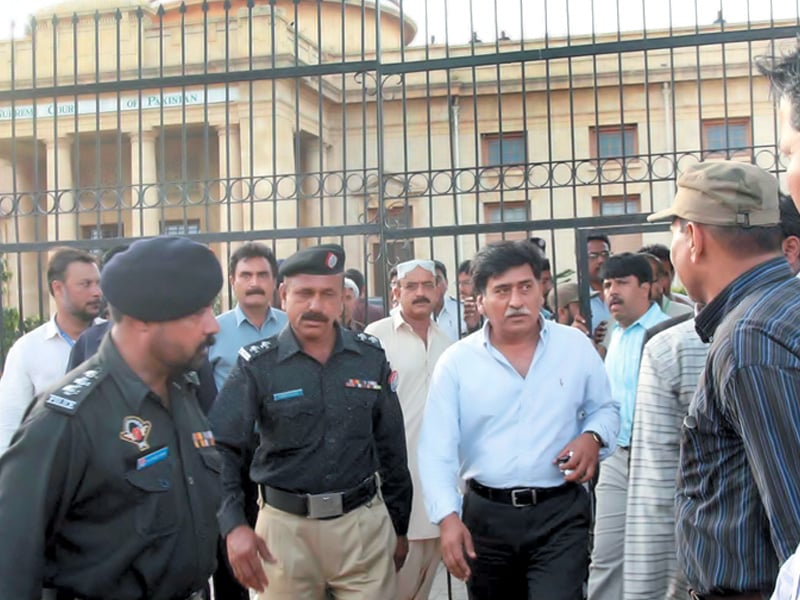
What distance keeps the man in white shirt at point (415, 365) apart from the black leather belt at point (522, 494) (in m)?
1.18

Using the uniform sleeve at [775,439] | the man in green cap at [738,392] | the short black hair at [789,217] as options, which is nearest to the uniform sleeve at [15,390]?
the man in green cap at [738,392]

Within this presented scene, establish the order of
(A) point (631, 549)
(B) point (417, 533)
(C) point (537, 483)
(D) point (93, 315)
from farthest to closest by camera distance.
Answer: (D) point (93, 315) < (B) point (417, 533) < (C) point (537, 483) < (A) point (631, 549)

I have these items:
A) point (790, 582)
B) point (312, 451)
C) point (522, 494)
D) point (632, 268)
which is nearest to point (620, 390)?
point (632, 268)

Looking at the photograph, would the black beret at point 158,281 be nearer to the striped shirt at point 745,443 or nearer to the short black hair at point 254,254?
the striped shirt at point 745,443

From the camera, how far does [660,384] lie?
8.90 feet

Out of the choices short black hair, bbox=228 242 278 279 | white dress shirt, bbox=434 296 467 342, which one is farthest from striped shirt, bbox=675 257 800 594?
white dress shirt, bbox=434 296 467 342

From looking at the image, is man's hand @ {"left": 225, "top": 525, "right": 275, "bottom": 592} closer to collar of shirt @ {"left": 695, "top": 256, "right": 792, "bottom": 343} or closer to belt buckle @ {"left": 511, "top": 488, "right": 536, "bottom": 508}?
belt buckle @ {"left": 511, "top": 488, "right": 536, "bottom": 508}

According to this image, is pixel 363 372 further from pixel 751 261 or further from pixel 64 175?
pixel 64 175

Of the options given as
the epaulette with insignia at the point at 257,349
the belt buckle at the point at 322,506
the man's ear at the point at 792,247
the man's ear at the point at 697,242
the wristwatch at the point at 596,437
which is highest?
the man's ear at the point at 792,247

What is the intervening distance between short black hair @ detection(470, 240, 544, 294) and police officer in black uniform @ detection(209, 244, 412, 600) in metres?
0.64

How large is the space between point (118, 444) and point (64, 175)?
1414 centimetres

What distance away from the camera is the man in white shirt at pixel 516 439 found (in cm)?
349

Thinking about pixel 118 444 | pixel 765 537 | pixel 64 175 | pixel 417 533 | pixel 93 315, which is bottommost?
pixel 417 533

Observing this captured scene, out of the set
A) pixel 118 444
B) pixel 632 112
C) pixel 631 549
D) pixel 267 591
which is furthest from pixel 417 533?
pixel 632 112
